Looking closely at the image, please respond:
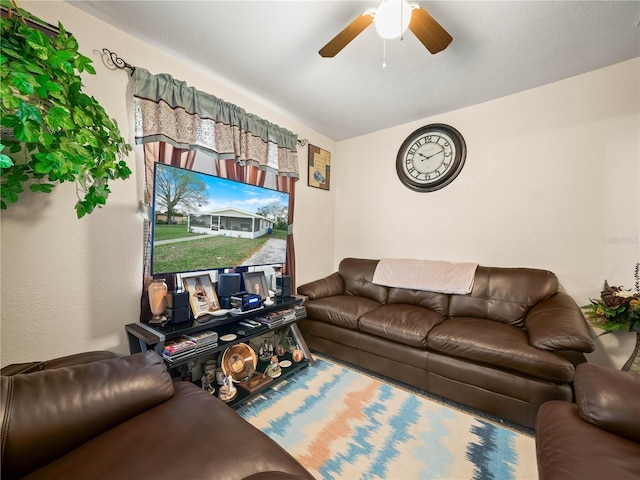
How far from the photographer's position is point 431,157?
2.82m

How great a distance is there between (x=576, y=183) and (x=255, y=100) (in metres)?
2.98

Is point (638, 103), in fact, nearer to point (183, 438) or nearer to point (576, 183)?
point (576, 183)

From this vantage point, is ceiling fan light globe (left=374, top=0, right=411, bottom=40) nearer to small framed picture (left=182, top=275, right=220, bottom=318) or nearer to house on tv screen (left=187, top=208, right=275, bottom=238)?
house on tv screen (left=187, top=208, right=275, bottom=238)

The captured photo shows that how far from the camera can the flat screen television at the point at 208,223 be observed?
153 cm

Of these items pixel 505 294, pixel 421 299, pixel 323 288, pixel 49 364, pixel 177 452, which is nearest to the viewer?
pixel 177 452

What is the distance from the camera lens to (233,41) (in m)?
1.72

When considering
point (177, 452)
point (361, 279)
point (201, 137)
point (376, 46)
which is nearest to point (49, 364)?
point (177, 452)

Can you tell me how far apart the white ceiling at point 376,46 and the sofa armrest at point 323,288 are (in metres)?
1.91

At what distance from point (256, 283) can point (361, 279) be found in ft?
4.28

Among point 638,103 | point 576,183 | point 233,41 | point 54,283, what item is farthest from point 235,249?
point 638,103

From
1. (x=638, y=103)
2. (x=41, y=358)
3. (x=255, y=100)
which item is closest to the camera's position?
(x=41, y=358)

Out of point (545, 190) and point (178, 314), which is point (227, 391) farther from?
point (545, 190)

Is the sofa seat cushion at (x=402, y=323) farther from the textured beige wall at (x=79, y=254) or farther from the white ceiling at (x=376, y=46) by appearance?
the white ceiling at (x=376, y=46)

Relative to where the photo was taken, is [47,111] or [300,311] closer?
[47,111]
